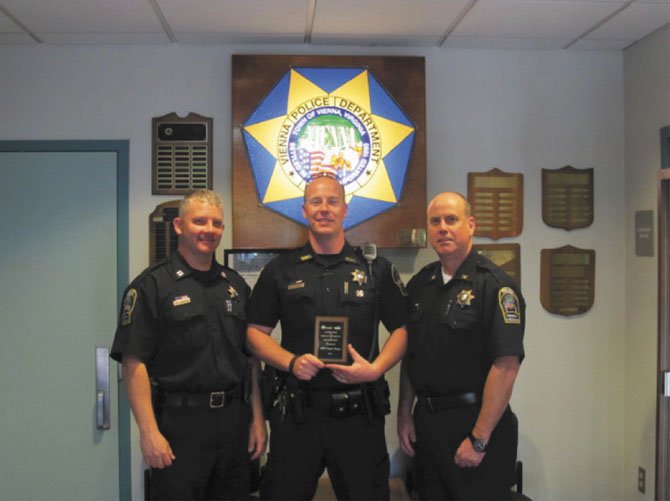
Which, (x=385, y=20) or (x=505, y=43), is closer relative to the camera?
(x=385, y=20)

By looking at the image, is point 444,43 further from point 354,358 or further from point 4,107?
point 4,107

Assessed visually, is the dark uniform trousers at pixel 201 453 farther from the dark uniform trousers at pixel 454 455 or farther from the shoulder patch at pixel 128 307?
the dark uniform trousers at pixel 454 455

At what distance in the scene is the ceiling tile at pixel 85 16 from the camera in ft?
7.88

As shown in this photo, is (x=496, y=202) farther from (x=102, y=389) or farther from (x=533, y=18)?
(x=102, y=389)

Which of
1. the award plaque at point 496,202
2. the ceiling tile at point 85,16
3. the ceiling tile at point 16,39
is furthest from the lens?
the award plaque at point 496,202

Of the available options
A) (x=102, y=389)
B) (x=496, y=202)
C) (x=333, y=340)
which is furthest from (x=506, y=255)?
(x=102, y=389)

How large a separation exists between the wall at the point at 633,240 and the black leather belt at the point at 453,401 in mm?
1255

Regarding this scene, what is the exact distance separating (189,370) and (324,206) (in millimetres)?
834

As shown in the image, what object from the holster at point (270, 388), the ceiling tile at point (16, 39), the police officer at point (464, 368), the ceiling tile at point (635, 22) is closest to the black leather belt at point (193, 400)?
the holster at point (270, 388)

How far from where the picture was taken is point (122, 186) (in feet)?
9.45

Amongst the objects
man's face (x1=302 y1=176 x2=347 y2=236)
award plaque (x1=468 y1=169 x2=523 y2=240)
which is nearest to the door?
man's face (x1=302 y1=176 x2=347 y2=236)

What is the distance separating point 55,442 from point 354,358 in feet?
6.09

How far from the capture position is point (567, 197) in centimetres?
302

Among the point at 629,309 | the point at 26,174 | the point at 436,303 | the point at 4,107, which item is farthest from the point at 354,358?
the point at 4,107
